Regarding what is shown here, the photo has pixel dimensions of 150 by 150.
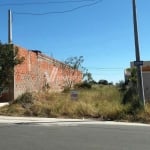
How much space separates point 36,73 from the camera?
41.0m

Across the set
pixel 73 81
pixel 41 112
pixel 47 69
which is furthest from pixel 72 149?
pixel 73 81

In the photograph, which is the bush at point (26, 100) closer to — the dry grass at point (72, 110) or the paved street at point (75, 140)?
the dry grass at point (72, 110)

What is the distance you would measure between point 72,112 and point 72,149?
527 inches

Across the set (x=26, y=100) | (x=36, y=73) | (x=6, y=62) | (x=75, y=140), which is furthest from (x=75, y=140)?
(x=36, y=73)

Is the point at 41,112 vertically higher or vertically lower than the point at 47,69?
lower

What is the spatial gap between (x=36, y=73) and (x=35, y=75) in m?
0.43

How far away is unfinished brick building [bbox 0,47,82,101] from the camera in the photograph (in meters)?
33.5

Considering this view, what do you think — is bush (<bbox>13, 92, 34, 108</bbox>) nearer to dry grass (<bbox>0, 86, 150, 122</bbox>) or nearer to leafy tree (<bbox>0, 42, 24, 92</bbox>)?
dry grass (<bbox>0, 86, 150, 122</bbox>)

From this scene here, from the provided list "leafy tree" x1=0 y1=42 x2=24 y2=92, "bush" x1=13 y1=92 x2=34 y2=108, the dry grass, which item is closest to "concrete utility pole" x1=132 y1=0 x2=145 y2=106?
the dry grass

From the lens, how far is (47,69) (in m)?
46.7

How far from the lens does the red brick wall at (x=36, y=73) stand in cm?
3500

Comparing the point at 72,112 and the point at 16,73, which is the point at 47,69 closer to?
the point at 16,73

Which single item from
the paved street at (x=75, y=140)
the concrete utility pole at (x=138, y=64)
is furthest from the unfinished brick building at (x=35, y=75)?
the paved street at (x=75, y=140)

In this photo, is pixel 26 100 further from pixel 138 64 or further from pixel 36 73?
pixel 36 73
